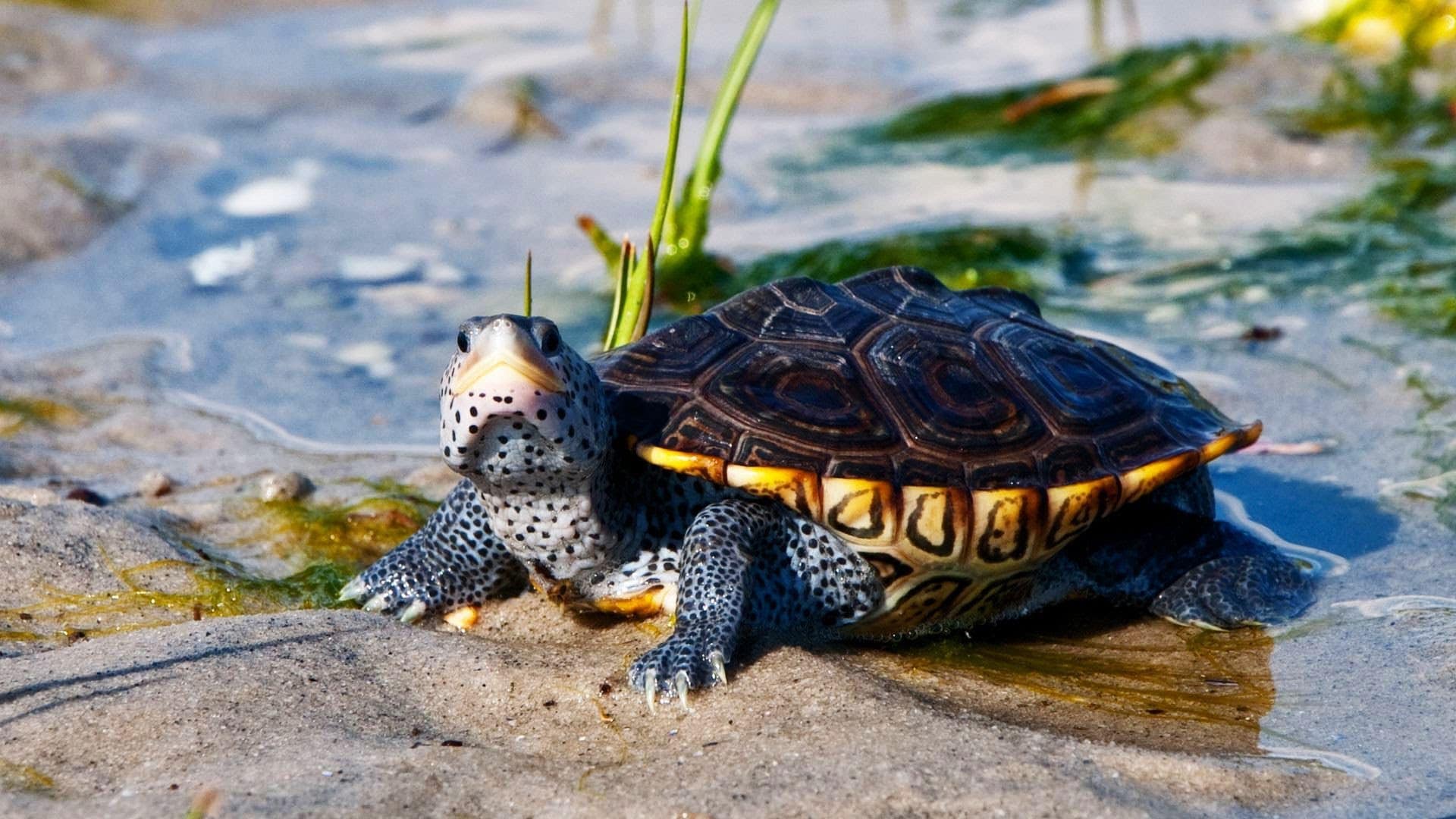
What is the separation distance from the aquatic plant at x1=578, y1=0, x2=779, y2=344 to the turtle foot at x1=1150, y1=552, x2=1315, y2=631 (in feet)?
5.33

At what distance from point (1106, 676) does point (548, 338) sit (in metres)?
1.39

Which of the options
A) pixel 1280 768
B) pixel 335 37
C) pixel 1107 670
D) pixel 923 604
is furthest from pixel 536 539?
pixel 335 37

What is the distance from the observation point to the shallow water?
120 inches

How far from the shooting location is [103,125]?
302 inches

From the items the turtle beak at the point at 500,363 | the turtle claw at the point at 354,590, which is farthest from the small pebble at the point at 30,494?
the turtle beak at the point at 500,363

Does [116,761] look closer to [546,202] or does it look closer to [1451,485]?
[1451,485]

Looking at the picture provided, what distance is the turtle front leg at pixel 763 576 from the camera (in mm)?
2885

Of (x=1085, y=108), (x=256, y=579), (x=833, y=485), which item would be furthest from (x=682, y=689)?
(x=1085, y=108)

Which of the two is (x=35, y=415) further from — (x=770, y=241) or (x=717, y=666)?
(x=770, y=241)

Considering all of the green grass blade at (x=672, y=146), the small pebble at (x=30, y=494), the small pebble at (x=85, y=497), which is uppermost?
the green grass blade at (x=672, y=146)

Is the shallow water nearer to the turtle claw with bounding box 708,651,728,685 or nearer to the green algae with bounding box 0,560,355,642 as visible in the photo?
the turtle claw with bounding box 708,651,728,685

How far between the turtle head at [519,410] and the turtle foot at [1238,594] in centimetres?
143

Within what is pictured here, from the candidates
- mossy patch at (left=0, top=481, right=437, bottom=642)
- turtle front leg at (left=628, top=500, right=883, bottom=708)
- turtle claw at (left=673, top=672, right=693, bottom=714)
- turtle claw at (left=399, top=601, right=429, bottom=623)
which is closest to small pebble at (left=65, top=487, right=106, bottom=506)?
mossy patch at (left=0, top=481, right=437, bottom=642)

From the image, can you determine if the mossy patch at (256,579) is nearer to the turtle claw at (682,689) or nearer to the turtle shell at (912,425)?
the turtle shell at (912,425)
